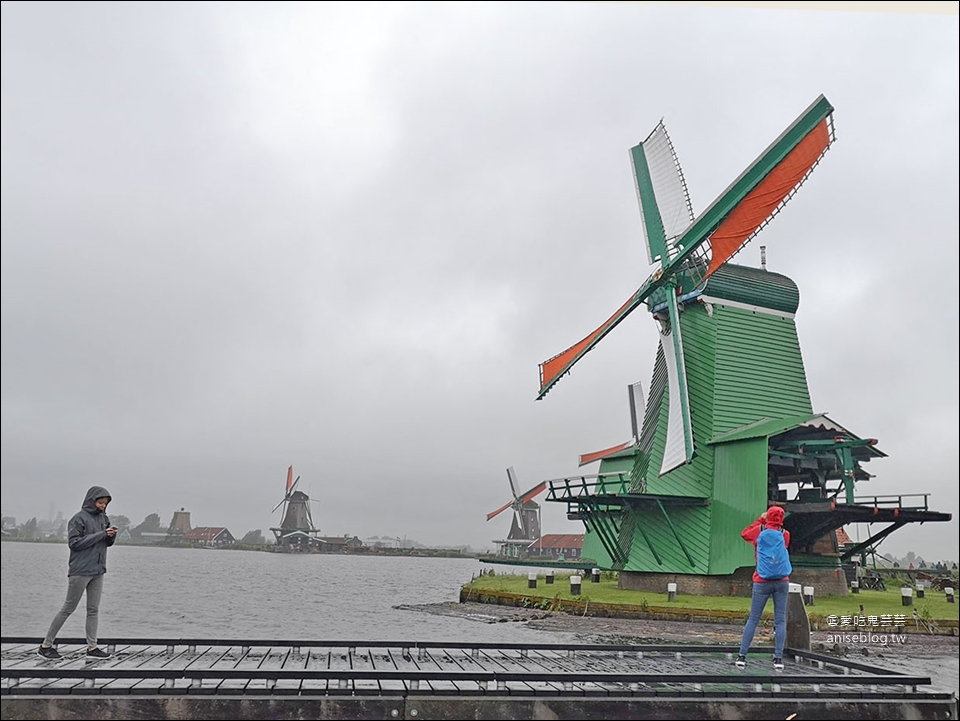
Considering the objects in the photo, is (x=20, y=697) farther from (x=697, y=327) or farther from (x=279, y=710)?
(x=697, y=327)

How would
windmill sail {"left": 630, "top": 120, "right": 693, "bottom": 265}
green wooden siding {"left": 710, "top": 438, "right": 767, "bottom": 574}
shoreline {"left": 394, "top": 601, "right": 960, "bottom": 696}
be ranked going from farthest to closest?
windmill sail {"left": 630, "top": 120, "right": 693, "bottom": 265}, green wooden siding {"left": 710, "top": 438, "right": 767, "bottom": 574}, shoreline {"left": 394, "top": 601, "right": 960, "bottom": 696}

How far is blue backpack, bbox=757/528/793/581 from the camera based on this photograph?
7098mm

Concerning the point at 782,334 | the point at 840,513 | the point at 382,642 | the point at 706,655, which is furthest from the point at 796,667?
the point at 782,334

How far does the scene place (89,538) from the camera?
21.8 feet

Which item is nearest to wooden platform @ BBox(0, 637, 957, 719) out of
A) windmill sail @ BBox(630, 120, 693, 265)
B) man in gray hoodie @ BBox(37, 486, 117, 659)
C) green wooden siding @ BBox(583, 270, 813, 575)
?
man in gray hoodie @ BBox(37, 486, 117, 659)

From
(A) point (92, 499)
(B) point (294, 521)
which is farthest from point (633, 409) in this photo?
(B) point (294, 521)

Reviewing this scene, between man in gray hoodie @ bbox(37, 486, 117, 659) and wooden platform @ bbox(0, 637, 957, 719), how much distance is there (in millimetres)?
180

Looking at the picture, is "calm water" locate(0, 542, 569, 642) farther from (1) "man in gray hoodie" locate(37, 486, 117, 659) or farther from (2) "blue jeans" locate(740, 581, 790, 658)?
(2) "blue jeans" locate(740, 581, 790, 658)

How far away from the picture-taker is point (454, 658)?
24.0 ft

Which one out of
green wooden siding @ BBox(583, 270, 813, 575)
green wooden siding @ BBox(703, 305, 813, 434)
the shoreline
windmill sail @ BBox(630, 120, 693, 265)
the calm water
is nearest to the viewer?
the shoreline

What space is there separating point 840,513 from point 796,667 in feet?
57.6

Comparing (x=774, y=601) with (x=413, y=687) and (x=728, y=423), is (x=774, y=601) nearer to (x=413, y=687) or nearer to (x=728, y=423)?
(x=413, y=687)

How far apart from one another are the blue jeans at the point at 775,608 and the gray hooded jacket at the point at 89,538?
572 centimetres

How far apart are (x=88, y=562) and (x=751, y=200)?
22.1m
